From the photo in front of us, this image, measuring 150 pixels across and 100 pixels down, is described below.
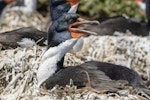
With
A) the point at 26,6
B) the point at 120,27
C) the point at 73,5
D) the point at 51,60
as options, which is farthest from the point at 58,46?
the point at 26,6

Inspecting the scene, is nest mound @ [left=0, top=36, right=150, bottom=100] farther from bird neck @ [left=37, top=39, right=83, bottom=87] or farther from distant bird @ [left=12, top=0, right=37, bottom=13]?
distant bird @ [left=12, top=0, right=37, bottom=13]

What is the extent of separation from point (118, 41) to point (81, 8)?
3.37 metres

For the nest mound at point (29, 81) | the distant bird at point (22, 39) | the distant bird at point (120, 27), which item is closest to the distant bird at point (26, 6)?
the distant bird at point (120, 27)

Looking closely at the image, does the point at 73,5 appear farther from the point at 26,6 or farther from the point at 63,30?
the point at 26,6

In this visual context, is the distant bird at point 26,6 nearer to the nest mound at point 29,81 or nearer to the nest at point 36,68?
the nest at point 36,68

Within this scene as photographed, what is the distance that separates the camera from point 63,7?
925cm

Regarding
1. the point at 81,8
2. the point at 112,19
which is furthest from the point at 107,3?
the point at 112,19

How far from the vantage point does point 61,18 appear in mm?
8359

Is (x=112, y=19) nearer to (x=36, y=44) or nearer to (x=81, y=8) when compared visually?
(x=81, y=8)

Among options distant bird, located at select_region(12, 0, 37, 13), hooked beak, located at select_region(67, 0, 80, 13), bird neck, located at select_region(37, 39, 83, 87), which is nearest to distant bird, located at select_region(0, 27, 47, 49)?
hooked beak, located at select_region(67, 0, 80, 13)

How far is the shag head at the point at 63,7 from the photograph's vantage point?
9.00m

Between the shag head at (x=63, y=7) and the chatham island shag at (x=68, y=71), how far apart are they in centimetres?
52

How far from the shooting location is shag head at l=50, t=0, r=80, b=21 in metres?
9.00

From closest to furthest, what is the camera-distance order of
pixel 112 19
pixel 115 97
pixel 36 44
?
pixel 115 97 → pixel 36 44 → pixel 112 19
